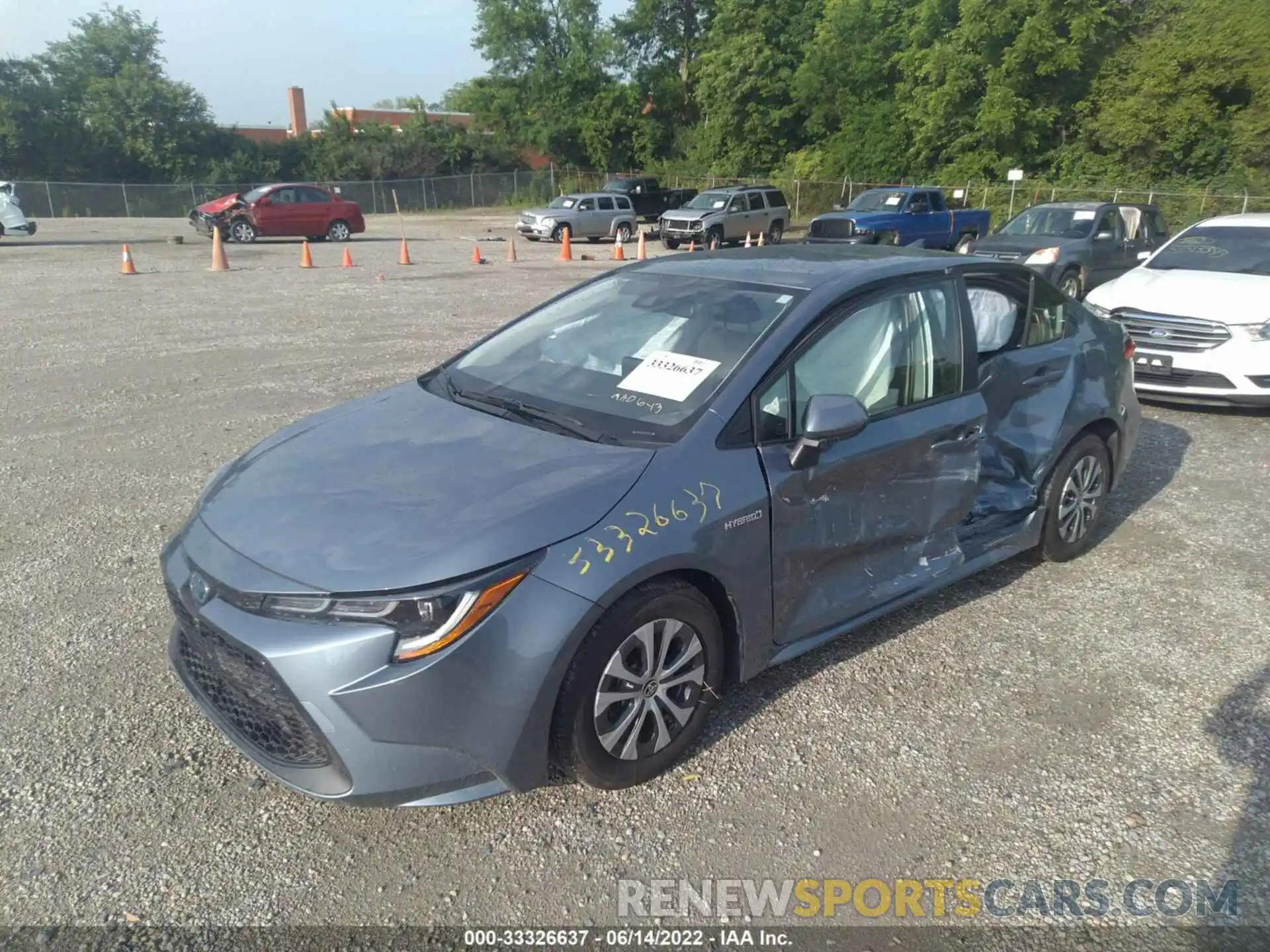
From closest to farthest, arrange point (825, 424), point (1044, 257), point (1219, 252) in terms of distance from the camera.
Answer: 1. point (825, 424)
2. point (1219, 252)
3. point (1044, 257)

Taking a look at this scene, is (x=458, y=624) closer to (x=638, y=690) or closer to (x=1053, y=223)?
(x=638, y=690)

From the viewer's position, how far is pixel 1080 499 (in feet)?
15.9

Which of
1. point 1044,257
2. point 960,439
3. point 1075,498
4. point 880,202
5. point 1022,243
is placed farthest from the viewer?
point 880,202

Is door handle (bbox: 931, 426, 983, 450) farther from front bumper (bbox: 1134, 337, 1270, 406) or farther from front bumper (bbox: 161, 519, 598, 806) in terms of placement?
front bumper (bbox: 1134, 337, 1270, 406)

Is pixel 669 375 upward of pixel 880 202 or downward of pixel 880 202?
downward

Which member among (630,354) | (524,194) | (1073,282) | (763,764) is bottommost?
(763,764)

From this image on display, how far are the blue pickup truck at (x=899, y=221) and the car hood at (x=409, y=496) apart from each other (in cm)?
1776

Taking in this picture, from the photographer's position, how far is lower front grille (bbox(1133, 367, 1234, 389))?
7438 mm

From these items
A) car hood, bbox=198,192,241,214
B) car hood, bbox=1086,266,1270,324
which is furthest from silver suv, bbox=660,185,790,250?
car hood, bbox=1086,266,1270,324

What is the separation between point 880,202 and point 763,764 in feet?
67.1

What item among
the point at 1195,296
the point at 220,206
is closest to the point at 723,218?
the point at 220,206

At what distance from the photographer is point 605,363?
12.2 ft

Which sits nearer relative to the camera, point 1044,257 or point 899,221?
point 1044,257

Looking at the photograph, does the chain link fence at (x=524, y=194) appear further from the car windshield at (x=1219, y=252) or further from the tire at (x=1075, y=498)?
the tire at (x=1075, y=498)
